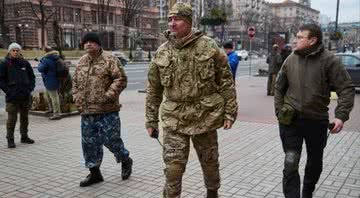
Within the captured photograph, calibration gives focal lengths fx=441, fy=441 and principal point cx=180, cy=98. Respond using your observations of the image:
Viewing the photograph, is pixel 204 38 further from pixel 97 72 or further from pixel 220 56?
pixel 97 72

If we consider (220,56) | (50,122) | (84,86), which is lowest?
(50,122)

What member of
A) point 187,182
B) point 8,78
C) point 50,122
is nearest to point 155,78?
point 187,182

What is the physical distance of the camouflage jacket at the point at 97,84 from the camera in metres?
5.10

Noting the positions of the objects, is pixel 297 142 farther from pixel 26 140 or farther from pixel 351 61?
pixel 351 61

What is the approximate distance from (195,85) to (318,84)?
1.15m

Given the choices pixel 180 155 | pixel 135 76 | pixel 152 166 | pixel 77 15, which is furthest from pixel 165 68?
pixel 77 15

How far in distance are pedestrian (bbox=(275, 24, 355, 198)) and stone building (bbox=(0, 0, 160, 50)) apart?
50.1 meters

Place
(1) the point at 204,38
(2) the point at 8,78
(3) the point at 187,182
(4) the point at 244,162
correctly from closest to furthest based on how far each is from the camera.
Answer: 1. (1) the point at 204,38
2. (3) the point at 187,182
3. (4) the point at 244,162
4. (2) the point at 8,78

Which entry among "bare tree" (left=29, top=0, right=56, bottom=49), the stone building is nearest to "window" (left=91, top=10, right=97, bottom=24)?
the stone building

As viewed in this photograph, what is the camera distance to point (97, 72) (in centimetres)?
510

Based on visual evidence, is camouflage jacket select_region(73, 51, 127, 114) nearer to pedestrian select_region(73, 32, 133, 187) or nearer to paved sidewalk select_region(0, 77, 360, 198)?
pedestrian select_region(73, 32, 133, 187)

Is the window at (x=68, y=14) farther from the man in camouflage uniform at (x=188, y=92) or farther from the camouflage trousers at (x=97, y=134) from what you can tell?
the man in camouflage uniform at (x=188, y=92)

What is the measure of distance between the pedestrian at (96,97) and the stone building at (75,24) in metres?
48.6

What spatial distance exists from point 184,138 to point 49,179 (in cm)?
244
